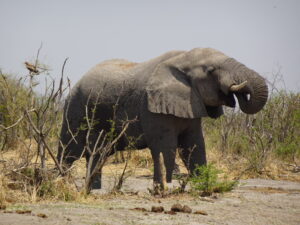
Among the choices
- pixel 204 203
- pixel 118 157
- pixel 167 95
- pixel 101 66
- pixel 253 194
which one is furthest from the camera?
pixel 118 157

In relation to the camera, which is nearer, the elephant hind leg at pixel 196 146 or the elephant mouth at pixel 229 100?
the elephant mouth at pixel 229 100

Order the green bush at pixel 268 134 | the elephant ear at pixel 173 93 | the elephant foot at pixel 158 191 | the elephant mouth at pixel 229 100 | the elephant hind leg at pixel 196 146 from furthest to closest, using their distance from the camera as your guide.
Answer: the green bush at pixel 268 134, the elephant hind leg at pixel 196 146, the elephant ear at pixel 173 93, the elephant mouth at pixel 229 100, the elephant foot at pixel 158 191

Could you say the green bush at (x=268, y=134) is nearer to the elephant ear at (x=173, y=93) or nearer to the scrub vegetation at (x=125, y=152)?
the scrub vegetation at (x=125, y=152)

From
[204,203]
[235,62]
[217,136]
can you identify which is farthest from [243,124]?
[204,203]

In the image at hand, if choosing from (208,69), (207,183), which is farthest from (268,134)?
(207,183)

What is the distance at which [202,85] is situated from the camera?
9.79 metres

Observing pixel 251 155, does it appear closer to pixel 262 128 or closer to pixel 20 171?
pixel 262 128

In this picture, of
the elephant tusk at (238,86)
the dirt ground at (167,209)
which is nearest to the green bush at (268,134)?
the elephant tusk at (238,86)

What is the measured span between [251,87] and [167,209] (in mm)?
2728

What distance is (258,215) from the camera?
7289 mm

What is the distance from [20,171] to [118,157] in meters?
6.62

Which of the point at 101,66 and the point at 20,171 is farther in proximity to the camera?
the point at 101,66

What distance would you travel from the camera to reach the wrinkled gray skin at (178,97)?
9383mm

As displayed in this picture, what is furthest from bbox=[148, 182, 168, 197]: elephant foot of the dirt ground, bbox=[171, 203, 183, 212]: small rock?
bbox=[171, 203, 183, 212]: small rock
